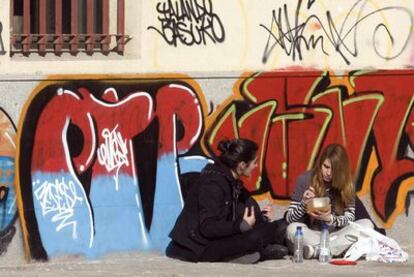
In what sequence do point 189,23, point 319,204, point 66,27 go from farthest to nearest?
point 189,23 < point 66,27 < point 319,204

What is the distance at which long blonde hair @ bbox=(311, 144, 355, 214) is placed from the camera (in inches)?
376

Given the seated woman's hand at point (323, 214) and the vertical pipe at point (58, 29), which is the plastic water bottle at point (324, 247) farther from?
the vertical pipe at point (58, 29)

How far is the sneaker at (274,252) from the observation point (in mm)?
9508

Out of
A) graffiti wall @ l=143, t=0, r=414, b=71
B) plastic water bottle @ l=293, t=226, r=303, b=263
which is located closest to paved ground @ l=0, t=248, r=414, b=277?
plastic water bottle @ l=293, t=226, r=303, b=263

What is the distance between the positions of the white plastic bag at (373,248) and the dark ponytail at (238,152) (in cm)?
106

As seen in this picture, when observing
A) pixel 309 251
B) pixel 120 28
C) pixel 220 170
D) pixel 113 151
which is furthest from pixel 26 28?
pixel 309 251

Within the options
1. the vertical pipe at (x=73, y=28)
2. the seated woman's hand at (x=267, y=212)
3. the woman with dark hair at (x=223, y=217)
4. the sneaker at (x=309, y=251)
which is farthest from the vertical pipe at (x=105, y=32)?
the sneaker at (x=309, y=251)

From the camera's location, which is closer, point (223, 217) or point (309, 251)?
point (223, 217)

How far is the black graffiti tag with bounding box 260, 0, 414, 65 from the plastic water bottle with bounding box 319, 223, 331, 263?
1.54 metres

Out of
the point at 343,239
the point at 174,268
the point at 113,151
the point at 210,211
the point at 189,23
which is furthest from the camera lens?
the point at 189,23

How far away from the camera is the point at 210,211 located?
903 centimetres

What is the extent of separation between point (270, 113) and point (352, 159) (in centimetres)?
84

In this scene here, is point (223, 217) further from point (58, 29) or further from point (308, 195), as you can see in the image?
point (58, 29)

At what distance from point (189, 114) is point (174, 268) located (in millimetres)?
1299
